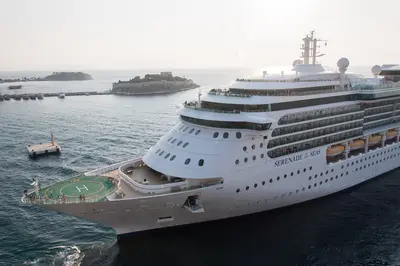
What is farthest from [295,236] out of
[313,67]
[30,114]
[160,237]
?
[30,114]

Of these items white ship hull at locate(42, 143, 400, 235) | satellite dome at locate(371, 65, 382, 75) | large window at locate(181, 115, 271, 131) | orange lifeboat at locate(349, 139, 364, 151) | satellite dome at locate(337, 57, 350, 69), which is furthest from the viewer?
satellite dome at locate(371, 65, 382, 75)

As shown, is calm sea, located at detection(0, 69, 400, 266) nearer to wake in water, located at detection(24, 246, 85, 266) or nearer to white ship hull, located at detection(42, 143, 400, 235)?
wake in water, located at detection(24, 246, 85, 266)

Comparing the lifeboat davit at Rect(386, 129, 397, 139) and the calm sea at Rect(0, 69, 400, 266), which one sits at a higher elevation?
the lifeboat davit at Rect(386, 129, 397, 139)

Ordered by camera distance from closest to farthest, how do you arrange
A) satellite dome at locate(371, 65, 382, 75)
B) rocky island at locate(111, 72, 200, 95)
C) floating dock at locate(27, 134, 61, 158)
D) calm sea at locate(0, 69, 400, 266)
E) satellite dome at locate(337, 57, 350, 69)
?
calm sea at locate(0, 69, 400, 266) < satellite dome at locate(337, 57, 350, 69) < satellite dome at locate(371, 65, 382, 75) < floating dock at locate(27, 134, 61, 158) < rocky island at locate(111, 72, 200, 95)

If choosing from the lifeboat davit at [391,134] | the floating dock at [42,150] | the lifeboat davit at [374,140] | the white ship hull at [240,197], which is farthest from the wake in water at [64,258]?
the lifeboat davit at [391,134]

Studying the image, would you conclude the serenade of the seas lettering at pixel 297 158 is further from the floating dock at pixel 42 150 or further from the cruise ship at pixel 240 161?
the floating dock at pixel 42 150

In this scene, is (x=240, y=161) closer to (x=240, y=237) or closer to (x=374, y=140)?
(x=240, y=237)

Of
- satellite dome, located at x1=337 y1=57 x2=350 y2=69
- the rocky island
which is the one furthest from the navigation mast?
the rocky island
